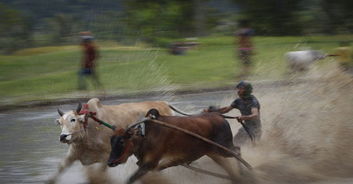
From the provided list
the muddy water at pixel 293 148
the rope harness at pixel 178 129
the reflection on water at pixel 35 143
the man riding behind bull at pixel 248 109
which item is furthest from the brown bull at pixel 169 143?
the reflection on water at pixel 35 143

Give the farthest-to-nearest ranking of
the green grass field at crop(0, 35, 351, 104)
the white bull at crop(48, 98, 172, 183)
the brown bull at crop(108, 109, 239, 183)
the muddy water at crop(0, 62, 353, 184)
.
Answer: the green grass field at crop(0, 35, 351, 104) → the muddy water at crop(0, 62, 353, 184) → the white bull at crop(48, 98, 172, 183) → the brown bull at crop(108, 109, 239, 183)

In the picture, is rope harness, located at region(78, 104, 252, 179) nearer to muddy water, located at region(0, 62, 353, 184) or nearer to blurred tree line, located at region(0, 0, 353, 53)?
muddy water, located at region(0, 62, 353, 184)

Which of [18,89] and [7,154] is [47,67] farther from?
[7,154]

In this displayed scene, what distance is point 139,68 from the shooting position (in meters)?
26.2

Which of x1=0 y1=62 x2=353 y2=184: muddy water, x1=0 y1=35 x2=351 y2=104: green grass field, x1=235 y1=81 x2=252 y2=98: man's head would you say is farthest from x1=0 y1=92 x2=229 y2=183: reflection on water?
x1=235 y1=81 x2=252 y2=98: man's head

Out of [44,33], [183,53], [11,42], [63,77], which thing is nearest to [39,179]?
[63,77]

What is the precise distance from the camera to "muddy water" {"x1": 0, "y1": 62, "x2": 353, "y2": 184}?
30.7 ft

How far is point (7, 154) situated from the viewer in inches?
486

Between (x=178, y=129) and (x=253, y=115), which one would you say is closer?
(x=178, y=129)

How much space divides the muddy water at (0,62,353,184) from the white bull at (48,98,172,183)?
446 millimetres

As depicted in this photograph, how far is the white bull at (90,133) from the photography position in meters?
9.25

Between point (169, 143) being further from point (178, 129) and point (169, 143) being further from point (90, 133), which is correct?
point (90, 133)

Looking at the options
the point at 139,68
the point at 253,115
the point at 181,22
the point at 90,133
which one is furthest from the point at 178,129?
the point at 181,22

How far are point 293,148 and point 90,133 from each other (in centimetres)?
284
